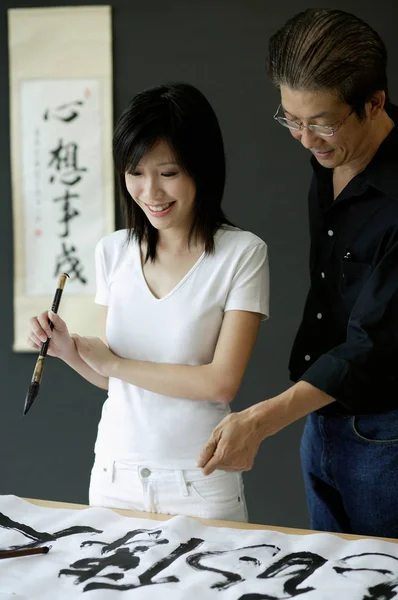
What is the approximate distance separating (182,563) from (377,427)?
1.68ft

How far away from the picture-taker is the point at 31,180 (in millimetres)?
2930

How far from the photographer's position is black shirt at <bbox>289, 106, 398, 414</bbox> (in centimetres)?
144

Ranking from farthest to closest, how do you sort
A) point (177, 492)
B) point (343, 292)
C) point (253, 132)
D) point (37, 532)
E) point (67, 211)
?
point (67, 211) → point (253, 132) → point (343, 292) → point (177, 492) → point (37, 532)

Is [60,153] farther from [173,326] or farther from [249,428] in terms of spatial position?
[249,428]

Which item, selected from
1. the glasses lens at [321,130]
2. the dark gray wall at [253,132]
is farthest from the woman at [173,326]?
the dark gray wall at [253,132]

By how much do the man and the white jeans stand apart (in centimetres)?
21

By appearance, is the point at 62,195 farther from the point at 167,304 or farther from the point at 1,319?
the point at 167,304

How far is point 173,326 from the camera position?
1.59 metres

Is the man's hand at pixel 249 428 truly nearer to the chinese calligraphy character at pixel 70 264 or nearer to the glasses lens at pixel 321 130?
the glasses lens at pixel 321 130

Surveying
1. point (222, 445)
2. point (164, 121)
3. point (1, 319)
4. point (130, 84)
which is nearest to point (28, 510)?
point (222, 445)

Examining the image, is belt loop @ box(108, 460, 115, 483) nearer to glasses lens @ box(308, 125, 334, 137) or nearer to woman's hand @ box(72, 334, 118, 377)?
woman's hand @ box(72, 334, 118, 377)

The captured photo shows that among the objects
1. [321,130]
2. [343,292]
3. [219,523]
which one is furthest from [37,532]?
[321,130]

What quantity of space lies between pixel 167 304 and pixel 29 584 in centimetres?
61

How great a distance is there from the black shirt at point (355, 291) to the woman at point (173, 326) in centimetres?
16
